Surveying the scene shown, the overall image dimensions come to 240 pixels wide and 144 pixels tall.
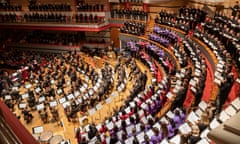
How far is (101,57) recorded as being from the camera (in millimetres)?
16594

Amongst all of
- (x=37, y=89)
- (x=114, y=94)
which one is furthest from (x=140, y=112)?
(x=37, y=89)

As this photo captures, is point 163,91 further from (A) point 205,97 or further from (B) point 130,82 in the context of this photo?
(B) point 130,82

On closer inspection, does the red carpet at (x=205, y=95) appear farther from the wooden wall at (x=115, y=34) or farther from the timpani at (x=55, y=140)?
the wooden wall at (x=115, y=34)

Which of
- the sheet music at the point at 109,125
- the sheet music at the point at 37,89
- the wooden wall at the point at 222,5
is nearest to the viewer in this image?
the sheet music at the point at 109,125

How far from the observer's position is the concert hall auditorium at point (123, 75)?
6266mm

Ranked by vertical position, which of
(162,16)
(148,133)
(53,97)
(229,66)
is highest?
(162,16)

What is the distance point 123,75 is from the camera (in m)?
11.7

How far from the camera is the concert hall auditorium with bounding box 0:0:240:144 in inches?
247

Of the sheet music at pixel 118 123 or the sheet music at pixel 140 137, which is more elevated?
the sheet music at pixel 140 137

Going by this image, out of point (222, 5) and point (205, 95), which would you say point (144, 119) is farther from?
point (222, 5)

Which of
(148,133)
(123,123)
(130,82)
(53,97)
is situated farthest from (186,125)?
(53,97)

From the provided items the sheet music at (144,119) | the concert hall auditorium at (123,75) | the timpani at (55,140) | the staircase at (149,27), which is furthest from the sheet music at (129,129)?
the staircase at (149,27)

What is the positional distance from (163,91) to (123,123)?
204cm

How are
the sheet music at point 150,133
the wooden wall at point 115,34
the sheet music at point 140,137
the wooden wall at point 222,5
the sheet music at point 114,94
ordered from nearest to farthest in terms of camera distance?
the sheet music at point 140,137
the sheet music at point 150,133
the sheet music at point 114,94
the wooden wall at point 222,5
the wooden wall at point 115,34
